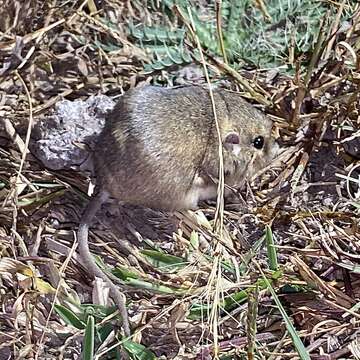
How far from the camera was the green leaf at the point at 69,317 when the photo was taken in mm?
2656

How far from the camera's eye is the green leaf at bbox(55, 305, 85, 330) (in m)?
2.66

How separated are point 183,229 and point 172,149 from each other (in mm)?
289

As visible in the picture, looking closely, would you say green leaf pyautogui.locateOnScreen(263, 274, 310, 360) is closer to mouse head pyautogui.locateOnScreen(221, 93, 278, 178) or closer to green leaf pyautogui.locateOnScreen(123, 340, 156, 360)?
green leaf pyautogui.locateOnScreen(123, 340, 156, 360)

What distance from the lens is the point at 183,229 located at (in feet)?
9.82

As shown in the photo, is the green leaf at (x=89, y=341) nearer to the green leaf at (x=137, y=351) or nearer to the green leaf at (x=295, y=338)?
the green leaf at (x=137, y=351)

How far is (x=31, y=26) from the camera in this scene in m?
→ 3.56

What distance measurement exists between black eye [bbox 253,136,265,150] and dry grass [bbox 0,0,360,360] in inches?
4.0

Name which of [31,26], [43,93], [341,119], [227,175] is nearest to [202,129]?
[227,175]

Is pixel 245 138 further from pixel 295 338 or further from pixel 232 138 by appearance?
pixel 295 338

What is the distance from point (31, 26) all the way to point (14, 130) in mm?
584

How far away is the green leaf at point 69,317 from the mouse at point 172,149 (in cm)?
14

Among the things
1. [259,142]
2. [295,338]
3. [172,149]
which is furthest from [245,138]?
[295,338]

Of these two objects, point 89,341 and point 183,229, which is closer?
point 89,341

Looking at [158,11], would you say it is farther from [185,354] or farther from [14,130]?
[185,354]
